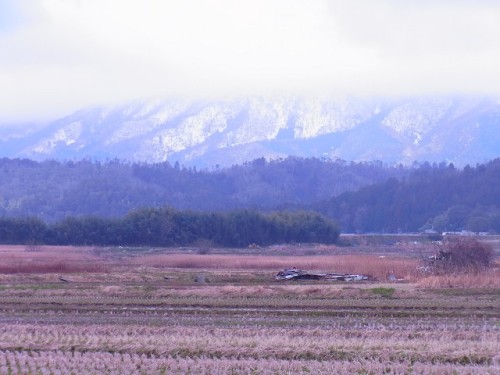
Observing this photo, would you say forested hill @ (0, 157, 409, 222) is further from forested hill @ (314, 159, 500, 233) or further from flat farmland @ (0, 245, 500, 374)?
flat farmland @ (0, 245, 500, 374)

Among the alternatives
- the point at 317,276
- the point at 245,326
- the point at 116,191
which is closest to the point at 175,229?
the point at 317,276

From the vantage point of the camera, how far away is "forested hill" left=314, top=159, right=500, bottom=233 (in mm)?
124938

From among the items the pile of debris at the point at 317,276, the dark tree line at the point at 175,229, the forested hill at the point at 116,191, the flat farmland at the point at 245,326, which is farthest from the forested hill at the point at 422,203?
the flat farmland at the point at 245,326

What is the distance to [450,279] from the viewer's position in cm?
4031

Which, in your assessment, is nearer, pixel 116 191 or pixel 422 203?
pixel 422 203

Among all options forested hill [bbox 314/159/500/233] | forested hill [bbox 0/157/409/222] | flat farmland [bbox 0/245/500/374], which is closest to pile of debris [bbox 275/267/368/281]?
flat farmland [bbox 0/245/500/374]

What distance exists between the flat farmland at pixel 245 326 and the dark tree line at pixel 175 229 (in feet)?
159

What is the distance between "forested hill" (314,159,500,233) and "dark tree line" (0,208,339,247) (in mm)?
26517

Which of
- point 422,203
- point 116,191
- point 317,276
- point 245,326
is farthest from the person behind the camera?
point 116,191

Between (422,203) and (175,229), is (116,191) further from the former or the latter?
(175,229)

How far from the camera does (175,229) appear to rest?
3784 inches

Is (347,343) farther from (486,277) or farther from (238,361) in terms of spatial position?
(486,277)

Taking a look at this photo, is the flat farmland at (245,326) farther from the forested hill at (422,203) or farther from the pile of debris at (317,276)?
the forested hill at (422,203)

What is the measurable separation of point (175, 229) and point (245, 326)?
7231cm
